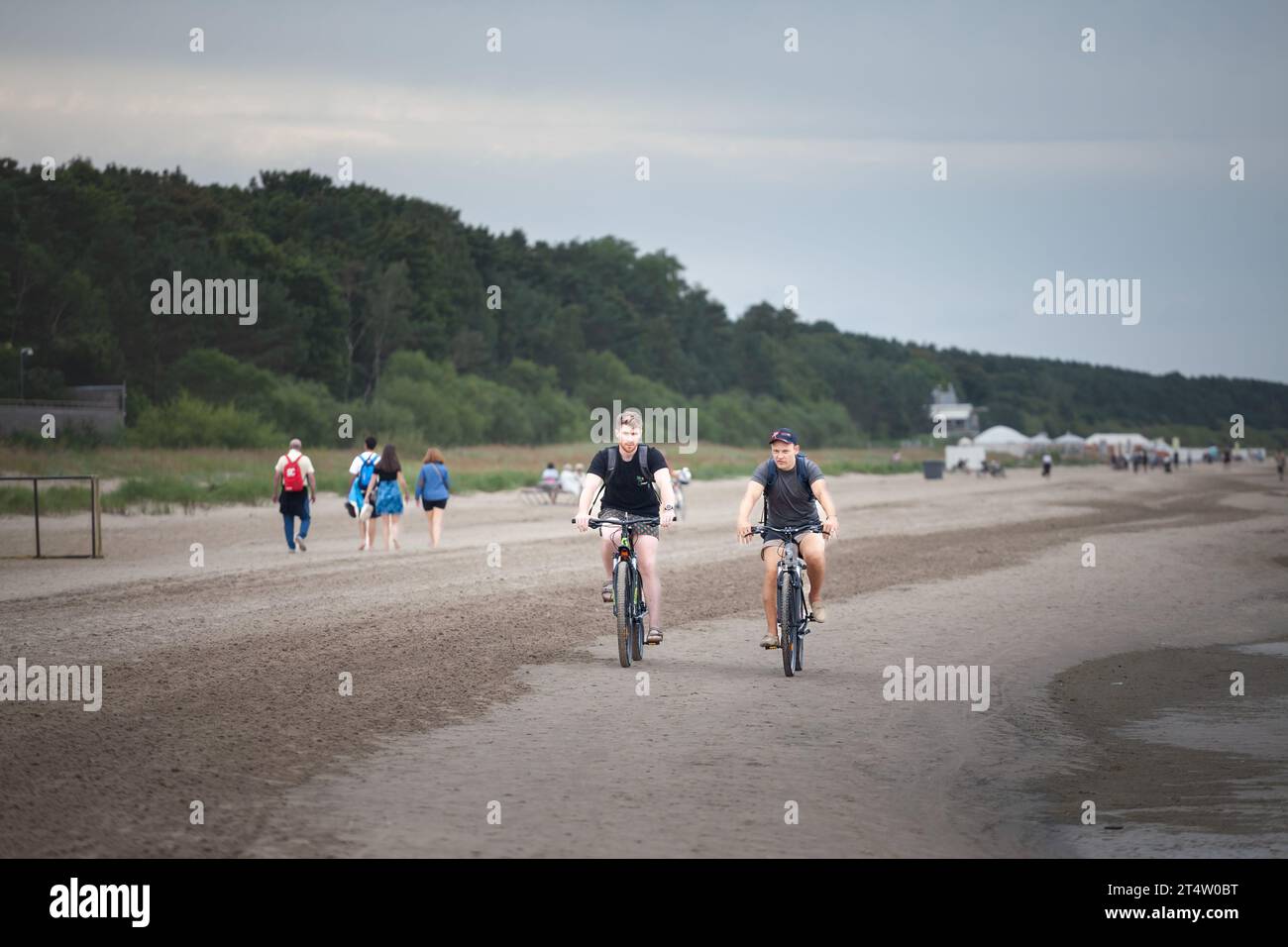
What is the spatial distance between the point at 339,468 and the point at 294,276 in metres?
21.9

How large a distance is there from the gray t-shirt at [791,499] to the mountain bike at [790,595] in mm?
75

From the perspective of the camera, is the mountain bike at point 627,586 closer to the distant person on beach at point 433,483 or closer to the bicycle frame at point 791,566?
the bicycle frame at point 791,566

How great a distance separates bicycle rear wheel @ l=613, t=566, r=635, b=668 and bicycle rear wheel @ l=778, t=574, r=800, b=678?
50.2 inches

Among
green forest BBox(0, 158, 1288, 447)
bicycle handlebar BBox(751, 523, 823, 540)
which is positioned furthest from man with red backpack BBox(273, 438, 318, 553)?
green forest BBox(0, 158, 1288, 447)

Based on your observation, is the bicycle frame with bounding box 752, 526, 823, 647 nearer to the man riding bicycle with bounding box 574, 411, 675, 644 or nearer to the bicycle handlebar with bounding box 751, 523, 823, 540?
the bicycle handlebar with bounding box 751, 523, 823, 540

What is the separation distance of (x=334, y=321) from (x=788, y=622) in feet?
226

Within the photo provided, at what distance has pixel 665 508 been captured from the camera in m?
11.8

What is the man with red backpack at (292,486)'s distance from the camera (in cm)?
2411

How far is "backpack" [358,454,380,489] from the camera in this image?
81.8 ft

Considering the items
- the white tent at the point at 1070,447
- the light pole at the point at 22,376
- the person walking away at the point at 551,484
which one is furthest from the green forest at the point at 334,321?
the white tent at the point at 1070,447

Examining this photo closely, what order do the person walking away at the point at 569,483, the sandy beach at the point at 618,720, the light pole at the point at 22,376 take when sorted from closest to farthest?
the sandy beach at the point at 618,720, the person walking away at the point at 569,483, the light pole at the point at 22,376

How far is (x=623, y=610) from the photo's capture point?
12258mm
